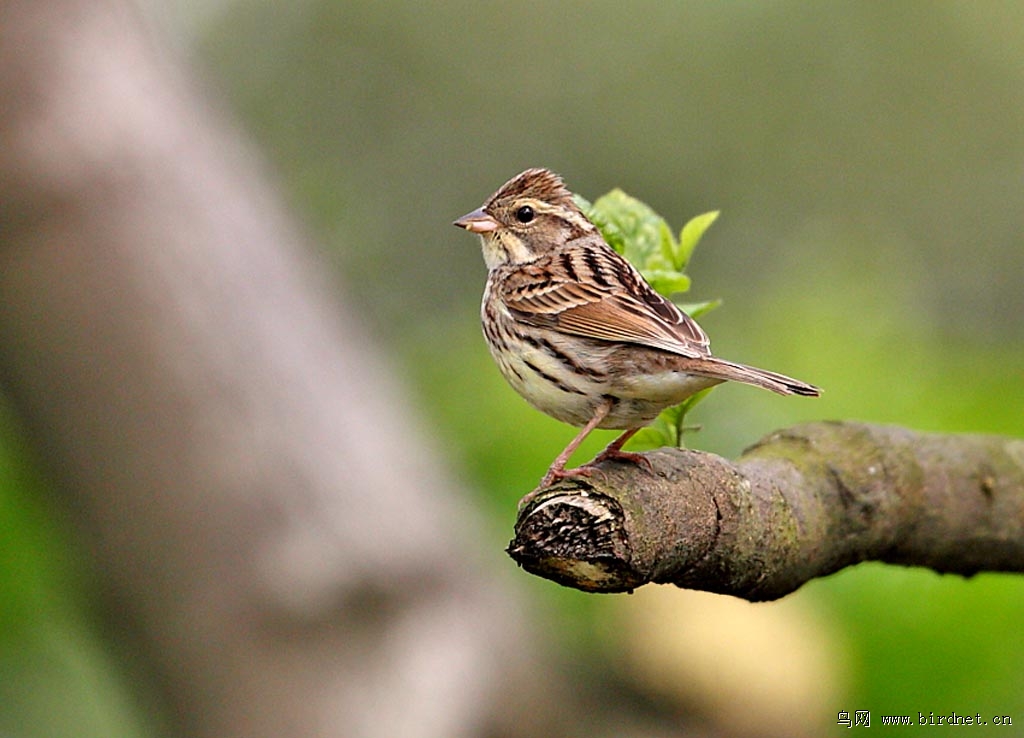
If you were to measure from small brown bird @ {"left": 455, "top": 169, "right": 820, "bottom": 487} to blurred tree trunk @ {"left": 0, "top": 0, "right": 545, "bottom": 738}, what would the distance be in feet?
1.72

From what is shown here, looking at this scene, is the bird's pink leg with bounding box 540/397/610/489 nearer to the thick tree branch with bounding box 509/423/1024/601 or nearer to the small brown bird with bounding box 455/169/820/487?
the small brown bird with bounding box 455/169/820/487

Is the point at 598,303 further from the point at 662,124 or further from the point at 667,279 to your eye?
the point at 662,124

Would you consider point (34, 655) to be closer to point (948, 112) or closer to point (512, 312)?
point (512, 312)

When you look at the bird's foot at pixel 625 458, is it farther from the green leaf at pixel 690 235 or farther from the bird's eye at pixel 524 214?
the bird's eye at pixel 524 214

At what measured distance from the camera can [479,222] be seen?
15.3 feet

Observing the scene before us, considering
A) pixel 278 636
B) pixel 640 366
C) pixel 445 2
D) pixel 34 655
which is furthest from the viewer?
pixel 445 2

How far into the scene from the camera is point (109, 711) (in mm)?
6164

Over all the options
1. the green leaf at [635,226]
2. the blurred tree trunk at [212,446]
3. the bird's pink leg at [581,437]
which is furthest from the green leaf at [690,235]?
the blurred tree trunk at [212,446]

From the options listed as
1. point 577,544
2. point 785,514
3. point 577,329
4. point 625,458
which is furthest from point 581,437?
point 577,544

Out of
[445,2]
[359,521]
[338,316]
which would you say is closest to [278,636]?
[359,521]

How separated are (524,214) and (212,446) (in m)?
1.45

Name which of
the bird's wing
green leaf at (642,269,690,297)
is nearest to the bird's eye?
the bird's wing

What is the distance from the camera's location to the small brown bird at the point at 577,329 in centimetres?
365

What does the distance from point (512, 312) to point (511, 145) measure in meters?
11.7
